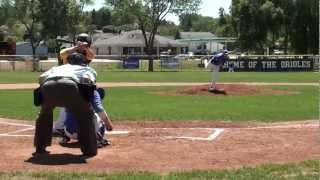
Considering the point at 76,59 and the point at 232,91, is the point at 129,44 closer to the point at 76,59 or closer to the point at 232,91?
the point at 232,91

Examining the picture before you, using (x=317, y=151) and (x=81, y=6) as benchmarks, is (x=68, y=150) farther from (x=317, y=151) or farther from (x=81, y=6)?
(x=81, y=6)

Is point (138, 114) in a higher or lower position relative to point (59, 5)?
lower

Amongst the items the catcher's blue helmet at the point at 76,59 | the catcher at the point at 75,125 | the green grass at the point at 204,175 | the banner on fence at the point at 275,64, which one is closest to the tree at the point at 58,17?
the banner on fence at the point at 275,64

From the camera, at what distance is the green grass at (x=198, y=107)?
15734 millimetres

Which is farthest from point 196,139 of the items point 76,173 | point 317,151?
point 76,173

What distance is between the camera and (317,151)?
9047mm

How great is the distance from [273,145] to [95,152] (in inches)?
108

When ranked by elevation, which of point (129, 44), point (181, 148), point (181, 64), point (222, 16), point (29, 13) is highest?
point (222, 16)

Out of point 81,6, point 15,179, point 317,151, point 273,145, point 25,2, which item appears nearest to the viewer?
point 15,179

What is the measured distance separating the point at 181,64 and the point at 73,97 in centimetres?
4949

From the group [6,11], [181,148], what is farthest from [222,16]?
[181,148]

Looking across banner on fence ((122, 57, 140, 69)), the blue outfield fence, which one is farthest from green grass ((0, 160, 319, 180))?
banner on fence ((122, 57, 140, 69))

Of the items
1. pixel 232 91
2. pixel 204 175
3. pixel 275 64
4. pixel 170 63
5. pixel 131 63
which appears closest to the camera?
pixel 204 175

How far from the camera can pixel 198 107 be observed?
61.8ft
